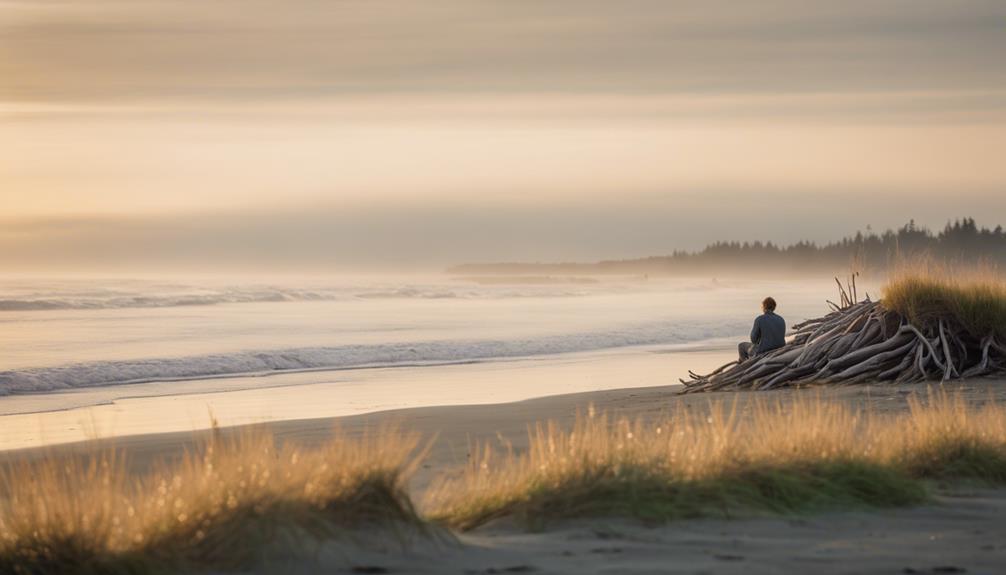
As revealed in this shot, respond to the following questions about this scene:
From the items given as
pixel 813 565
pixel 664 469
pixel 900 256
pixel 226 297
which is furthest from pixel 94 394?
pixel 226 297

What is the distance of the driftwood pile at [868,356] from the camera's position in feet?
62.0

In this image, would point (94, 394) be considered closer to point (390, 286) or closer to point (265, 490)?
point (265, 490)

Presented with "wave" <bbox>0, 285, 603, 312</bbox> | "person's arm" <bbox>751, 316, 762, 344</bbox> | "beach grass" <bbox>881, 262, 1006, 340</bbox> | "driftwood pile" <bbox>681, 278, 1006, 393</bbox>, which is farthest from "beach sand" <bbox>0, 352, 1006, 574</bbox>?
"wave" <bbox>0, 285, 603, 312</bbox>

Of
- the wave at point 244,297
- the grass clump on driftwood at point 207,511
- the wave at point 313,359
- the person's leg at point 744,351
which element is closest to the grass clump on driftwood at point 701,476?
the grass clump on driftwood at point 207,511

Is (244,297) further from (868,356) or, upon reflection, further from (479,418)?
(868,356)

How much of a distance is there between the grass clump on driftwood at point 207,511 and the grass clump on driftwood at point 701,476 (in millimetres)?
991

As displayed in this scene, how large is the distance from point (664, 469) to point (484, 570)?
2.42 m

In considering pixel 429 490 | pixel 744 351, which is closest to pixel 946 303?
pixel 744 351

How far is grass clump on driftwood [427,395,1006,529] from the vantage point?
846 centimetres

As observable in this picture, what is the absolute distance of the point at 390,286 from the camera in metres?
74.8

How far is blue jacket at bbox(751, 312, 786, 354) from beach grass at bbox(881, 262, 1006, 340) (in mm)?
1673

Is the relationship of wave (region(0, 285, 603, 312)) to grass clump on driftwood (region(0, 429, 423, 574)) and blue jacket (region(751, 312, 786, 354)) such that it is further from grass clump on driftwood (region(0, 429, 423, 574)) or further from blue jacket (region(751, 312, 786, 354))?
grass clump on driftwood (region(0, 429, 423, 574))

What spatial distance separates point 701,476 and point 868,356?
36.4 feet

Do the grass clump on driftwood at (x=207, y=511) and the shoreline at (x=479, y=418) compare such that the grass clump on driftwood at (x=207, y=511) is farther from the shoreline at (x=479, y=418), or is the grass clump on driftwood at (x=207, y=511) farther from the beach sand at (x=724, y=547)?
A: the shoreline at (x=479, y=418)
